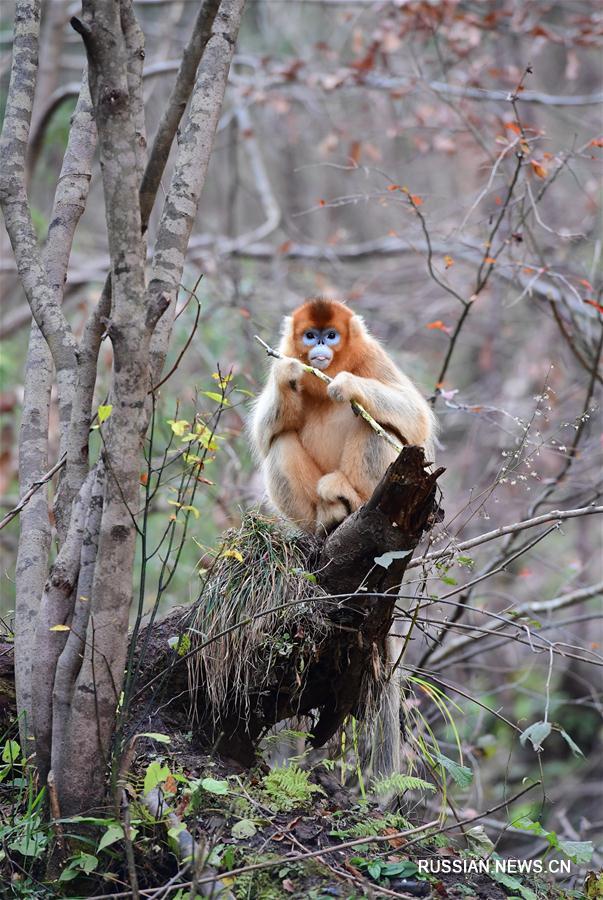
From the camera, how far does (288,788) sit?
372 cm

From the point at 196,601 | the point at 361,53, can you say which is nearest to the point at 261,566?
the point at 196,601

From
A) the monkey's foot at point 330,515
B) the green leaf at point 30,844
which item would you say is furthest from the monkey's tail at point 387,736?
the green leaf at point 30,844

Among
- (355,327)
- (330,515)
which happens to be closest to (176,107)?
(355,327)

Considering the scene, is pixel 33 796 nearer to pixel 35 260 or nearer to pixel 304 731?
pixel 304 731

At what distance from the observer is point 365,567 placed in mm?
3836

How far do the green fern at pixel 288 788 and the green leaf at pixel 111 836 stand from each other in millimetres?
754

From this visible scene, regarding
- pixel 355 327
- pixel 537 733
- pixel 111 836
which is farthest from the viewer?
pixel 355 327

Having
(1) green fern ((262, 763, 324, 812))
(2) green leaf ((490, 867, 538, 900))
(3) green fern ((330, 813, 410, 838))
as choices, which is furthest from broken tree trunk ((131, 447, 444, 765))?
(2) green leaf ((490, 867, 538, 900))

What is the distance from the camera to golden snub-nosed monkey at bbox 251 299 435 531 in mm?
4453

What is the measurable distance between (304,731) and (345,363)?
6.00 feet

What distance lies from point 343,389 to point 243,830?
196 centimetres

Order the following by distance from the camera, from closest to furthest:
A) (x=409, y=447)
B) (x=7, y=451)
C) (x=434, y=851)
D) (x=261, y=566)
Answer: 1. (x=409, y=447)
2. (x=434, y=851)
3. (x=261, y=566)
4. (x=7, y=451)

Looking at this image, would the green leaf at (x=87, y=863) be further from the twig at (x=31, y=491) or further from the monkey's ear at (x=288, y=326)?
the monkey's ear at (x=288, y=326)

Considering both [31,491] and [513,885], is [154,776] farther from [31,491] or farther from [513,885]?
[513,885]
